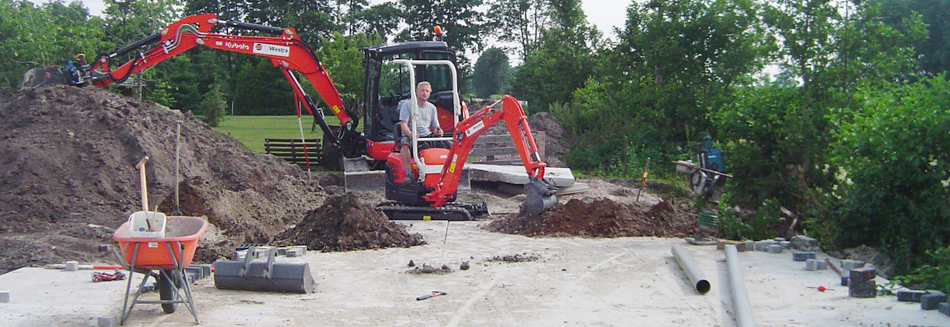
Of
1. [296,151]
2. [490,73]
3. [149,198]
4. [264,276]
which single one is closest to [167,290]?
[264,276]

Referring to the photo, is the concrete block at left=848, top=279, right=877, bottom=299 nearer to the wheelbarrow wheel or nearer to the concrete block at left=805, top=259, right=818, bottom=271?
the concrete block at left=805, top=259, right=818, bottom=271

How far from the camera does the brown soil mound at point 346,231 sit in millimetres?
9945

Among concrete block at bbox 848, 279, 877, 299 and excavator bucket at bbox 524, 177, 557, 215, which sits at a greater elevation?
excavator bucket at bbox 524, 177, 557, 215

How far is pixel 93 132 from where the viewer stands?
12539 millimetres

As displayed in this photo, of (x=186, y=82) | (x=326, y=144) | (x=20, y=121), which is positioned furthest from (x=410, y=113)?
(x=186, y=82)

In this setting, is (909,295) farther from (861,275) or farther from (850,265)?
(850,265)

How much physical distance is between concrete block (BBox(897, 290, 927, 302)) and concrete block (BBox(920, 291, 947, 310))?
0.23 meters

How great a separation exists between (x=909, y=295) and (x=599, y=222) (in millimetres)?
4678

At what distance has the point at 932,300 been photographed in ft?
21.5

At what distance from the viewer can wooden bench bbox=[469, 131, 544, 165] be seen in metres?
19.4

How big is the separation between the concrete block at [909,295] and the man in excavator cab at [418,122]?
6.86m

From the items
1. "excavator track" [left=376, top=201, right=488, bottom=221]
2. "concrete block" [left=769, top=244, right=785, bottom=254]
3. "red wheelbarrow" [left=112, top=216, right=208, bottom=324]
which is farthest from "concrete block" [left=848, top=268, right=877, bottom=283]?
"excavator track" [left=376, top=201, right=488, bottom=221]

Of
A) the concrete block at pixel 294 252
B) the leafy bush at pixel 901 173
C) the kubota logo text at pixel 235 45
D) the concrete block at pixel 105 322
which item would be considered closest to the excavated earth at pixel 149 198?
the concrete block at pixel 294 252

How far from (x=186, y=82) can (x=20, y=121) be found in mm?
32202
